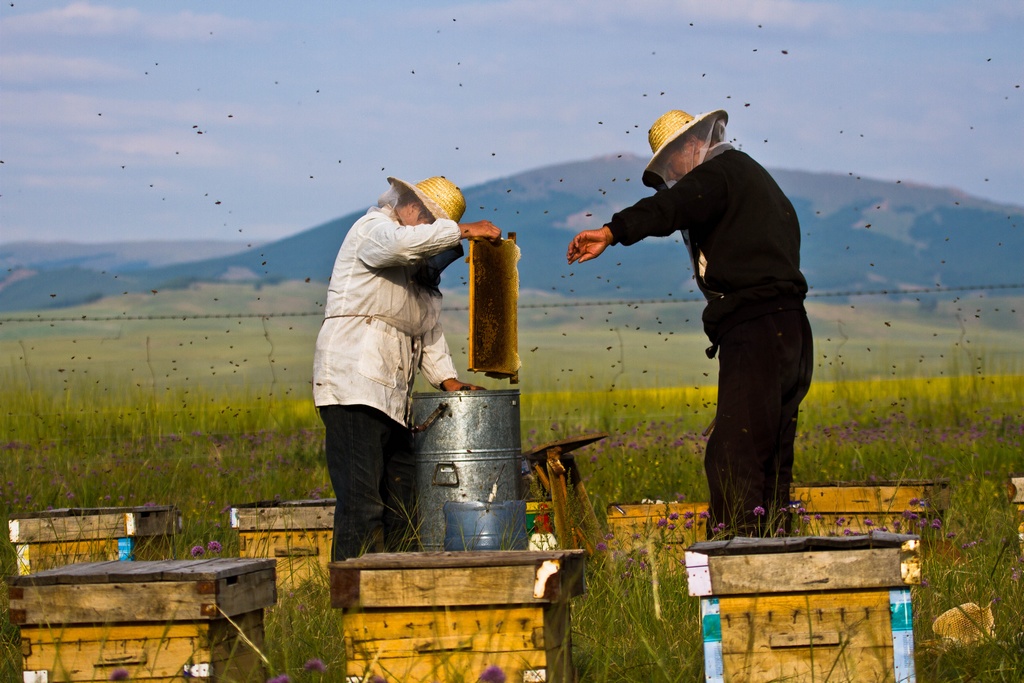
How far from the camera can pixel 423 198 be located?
554 cm

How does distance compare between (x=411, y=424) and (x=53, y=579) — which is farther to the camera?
(x=411, y=424)

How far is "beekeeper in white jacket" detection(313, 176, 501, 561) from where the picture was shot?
17.8ft

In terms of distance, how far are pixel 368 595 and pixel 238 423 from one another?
8.66 m

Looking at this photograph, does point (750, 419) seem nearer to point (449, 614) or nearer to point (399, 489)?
point (399, 489)

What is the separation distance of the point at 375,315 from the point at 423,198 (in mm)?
565

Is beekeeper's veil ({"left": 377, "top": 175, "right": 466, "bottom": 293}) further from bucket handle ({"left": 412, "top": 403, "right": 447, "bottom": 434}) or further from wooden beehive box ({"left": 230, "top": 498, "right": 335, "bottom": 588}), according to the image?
wooden beehive box ({"left": 230, "top": 498, "right": 335, "bottom": 588})

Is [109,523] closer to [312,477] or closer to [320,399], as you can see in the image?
[320,399]

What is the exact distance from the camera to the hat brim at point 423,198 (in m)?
5.51

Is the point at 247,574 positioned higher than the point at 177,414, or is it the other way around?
the point at 177,414

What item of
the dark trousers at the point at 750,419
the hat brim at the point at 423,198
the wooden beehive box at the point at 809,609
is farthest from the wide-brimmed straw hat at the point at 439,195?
the wooden beehive box at the point at 809,609

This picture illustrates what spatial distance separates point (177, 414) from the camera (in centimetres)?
1072

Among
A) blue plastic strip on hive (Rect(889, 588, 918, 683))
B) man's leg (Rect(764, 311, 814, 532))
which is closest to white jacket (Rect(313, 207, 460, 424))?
man's leg (Rect(764, 311, 814, 532))

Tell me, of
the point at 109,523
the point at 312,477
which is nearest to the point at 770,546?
the point at 109,523

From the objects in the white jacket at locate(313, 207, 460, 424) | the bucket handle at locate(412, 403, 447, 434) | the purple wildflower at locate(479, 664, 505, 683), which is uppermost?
the white jacket at locate(313, 207, 460, 424)
